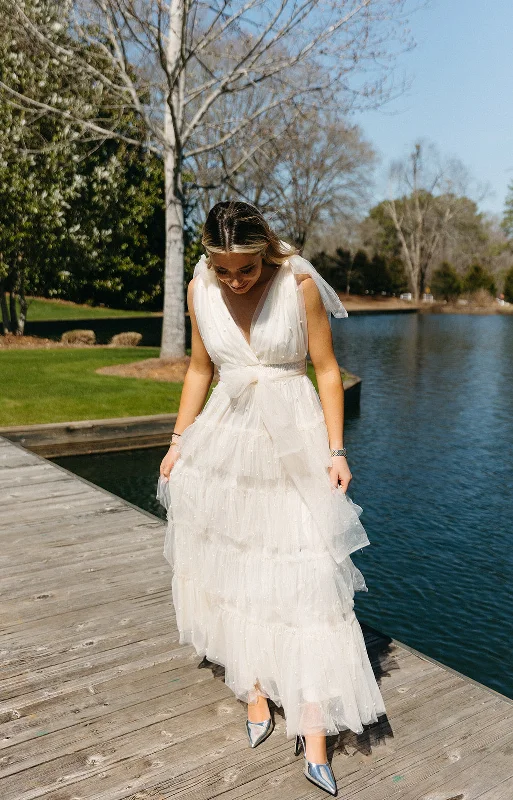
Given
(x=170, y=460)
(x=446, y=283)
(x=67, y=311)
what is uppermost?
(x=446, y=283)

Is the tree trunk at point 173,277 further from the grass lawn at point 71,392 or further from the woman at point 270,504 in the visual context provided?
Result: the woman at point 270,504

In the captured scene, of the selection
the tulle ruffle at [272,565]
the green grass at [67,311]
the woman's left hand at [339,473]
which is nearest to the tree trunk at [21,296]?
the green grass at [67,311]

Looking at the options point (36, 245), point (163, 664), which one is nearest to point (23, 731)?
point (163, 664)

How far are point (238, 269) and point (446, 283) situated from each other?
61.6 m

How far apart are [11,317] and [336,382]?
71.4 ft

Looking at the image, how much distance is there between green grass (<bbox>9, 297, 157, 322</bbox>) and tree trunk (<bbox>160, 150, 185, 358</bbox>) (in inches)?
671

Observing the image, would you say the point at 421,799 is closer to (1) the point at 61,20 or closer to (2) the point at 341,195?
(1) the point at 61,20

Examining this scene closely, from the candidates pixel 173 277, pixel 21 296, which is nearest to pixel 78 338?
pixel 21 296

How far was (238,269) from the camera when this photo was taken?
9.68ft

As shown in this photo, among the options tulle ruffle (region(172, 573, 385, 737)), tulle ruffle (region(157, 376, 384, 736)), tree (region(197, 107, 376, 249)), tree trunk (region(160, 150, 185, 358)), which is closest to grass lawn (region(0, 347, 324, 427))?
tree trunk (region(160, 150, 185, 358))

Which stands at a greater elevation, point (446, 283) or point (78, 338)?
point (446, 283)

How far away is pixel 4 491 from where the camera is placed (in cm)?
695

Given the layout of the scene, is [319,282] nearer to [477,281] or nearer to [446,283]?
[477,281]

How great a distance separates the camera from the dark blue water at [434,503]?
19.7 ft
